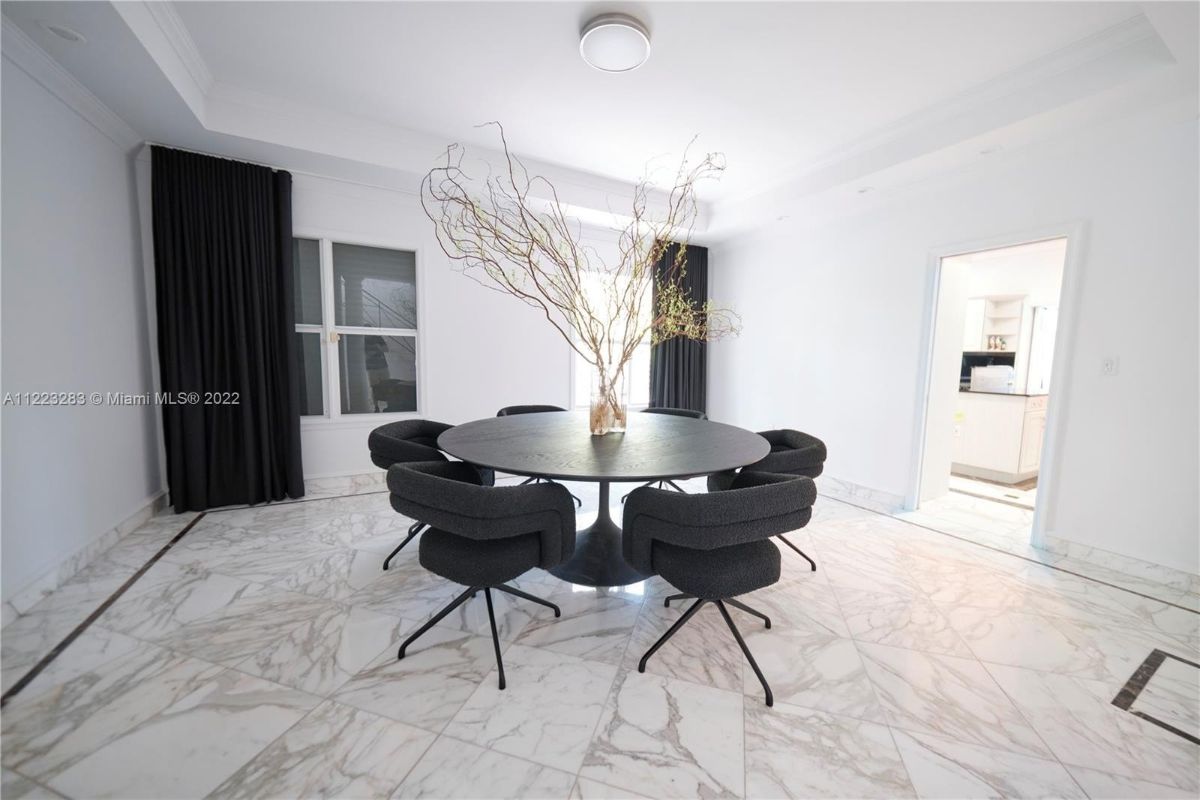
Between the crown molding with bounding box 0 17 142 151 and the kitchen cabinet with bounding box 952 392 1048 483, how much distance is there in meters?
6.73

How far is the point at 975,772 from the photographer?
4.26 feet

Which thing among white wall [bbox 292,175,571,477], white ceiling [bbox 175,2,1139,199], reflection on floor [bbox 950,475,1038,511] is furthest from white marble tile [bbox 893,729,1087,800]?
white wall [bbox 292,175,571,477]

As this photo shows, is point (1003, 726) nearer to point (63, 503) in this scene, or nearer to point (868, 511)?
point (868, 511)

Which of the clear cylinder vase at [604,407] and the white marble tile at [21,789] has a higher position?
the clear cylinder vase at [604,407]

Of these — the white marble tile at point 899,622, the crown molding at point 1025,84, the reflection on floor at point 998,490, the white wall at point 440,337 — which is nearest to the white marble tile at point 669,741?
the white marble tile at point 899,622

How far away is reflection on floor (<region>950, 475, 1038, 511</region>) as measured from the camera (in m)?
3.83

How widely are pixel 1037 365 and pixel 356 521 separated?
23.2ft

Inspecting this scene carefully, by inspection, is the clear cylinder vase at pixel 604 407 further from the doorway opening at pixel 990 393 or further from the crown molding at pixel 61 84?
the crown molding at pixel 61 84

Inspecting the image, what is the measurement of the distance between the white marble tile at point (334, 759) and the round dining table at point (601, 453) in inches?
35.0

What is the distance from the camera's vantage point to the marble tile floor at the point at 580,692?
1.26 meters

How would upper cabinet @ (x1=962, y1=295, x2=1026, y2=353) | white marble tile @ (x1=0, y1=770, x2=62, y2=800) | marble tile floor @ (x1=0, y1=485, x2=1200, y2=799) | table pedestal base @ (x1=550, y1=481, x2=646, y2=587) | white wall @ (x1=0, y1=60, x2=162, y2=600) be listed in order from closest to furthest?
white marble tile @ (x1=0, y1=770, x2=62, y2=800)
marble tile floor @ (x1=0, y1=485, x2=1200, y2=799)
white wall @ (x1=0, y1=60, x2=162, y2=600)
table pedestal base @ (x1=550, y1=481, x2=646, y2=587)
upper cabinet @ (x1=962, y1=295, x2=1026, y2=353)

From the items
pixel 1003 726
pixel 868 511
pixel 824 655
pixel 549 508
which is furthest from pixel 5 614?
pixel 868 511

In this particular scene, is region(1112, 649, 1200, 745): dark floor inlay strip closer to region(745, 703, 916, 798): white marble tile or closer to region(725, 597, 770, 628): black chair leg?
region(745, 703, 916, 798): white marble tile

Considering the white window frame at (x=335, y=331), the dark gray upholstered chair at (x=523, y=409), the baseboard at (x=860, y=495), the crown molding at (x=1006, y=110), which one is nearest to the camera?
the crown molding at (x=1006, y=110)
